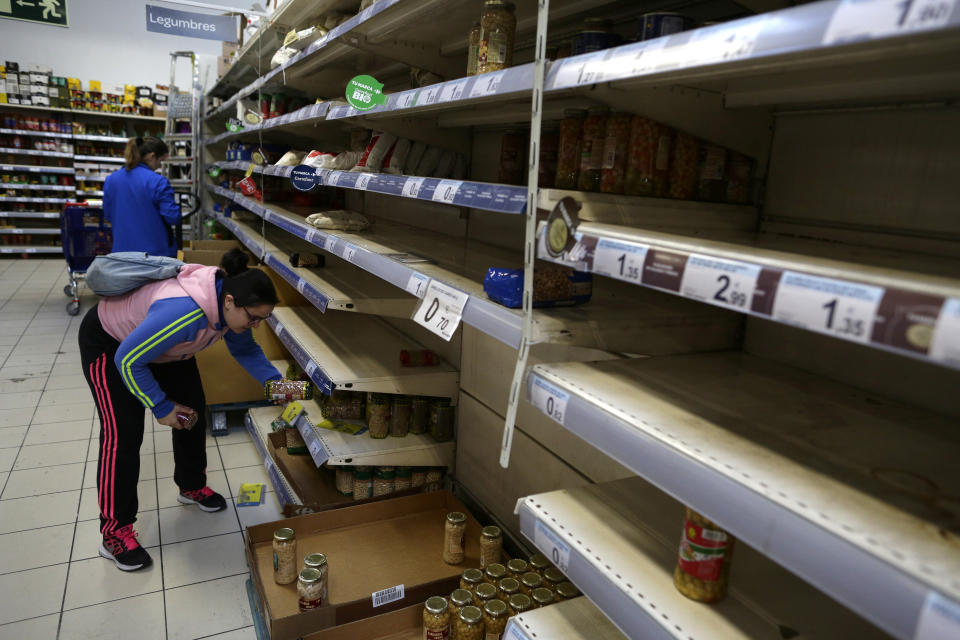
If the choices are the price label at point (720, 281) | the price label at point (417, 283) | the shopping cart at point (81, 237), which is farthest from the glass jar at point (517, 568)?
the shopping cart at point (81, 237)

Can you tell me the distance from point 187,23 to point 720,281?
7.75 metres

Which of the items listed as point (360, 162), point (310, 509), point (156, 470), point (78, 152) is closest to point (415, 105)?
point (360, 162)

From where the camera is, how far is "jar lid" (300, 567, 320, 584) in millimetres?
1901

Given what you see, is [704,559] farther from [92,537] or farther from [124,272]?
[92,537]

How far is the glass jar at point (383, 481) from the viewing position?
2680 mm

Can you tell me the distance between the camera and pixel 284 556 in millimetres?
2102

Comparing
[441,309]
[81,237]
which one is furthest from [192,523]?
[81,237]

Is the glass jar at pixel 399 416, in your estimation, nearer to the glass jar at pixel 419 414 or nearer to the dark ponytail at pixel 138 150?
the glass jar at pixel 419 414

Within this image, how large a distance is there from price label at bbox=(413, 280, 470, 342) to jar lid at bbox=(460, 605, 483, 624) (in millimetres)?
740

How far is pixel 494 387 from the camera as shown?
2.46 metres

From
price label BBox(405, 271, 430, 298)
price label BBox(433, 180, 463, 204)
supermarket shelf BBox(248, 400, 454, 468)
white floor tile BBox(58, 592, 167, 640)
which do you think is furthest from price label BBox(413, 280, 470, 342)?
white floor tile BBox(58, 592, 167, 640)

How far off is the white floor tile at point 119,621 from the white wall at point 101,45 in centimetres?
1022

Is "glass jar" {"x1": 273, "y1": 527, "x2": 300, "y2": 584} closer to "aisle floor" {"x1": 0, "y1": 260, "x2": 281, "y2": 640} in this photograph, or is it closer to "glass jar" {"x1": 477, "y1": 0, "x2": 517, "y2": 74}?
"aisle floor" {"x1": 0, "y1": 260, "x2": 281, "y2": 640}

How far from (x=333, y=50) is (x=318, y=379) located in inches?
59.3
